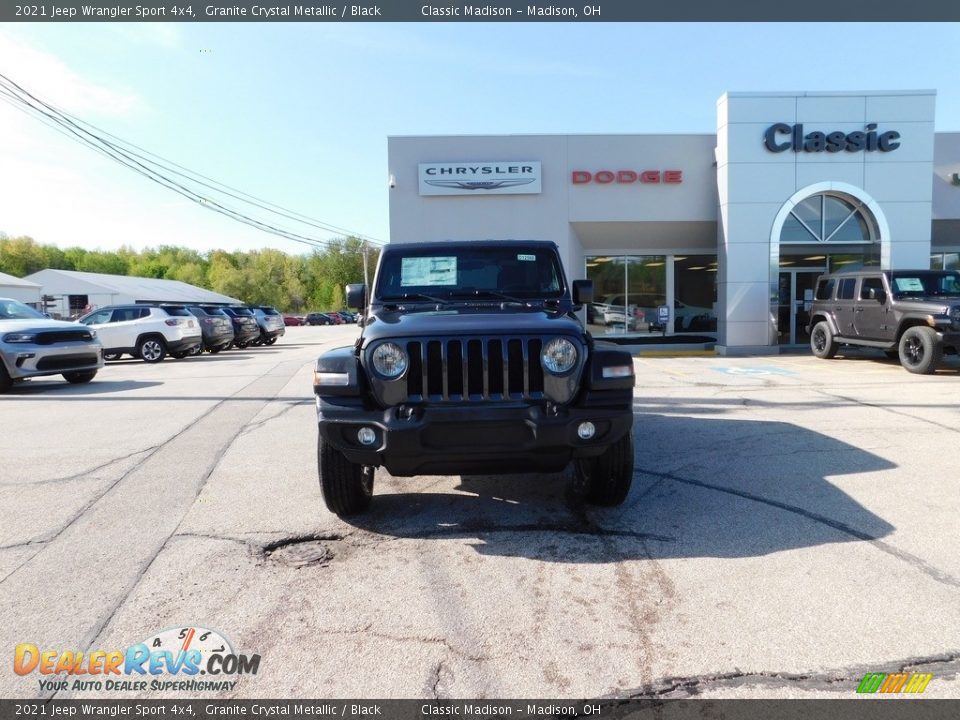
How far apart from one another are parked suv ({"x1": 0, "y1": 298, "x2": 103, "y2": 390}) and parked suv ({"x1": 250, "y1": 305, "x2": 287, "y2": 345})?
12.9 meters

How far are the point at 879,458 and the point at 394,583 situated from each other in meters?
4.58

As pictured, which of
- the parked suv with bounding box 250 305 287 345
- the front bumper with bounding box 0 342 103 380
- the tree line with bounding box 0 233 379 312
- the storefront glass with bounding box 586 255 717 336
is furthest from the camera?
the tree line with bounding box 0 233 379 312

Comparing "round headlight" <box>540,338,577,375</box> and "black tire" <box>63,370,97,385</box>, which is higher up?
"round headlight" <box>540,338,577,375</box>

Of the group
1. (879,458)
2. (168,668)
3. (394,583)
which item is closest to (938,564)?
(879,458)

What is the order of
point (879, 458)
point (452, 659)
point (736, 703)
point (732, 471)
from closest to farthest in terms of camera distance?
point (736, 703) < point (452, 659) < point (732, 471) < point (879, 458)

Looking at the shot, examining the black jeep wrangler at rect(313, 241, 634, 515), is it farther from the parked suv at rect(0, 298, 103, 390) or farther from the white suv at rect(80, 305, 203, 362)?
the white suv at rect(80, 305, 203, 362)

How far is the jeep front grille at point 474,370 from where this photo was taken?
3822 mm

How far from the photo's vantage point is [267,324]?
26.0 m

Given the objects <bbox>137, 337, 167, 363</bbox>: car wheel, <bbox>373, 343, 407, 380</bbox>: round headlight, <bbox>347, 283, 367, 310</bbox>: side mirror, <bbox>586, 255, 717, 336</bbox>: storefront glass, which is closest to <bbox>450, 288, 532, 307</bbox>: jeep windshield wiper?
<bbox>347, 283, 367, 310</bbox>: side mirror

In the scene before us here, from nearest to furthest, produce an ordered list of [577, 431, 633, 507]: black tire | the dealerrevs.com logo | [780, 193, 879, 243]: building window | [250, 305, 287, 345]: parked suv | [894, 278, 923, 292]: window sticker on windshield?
the dealerrevs.com logo < [577, 431, 633, 507]: black tire < [894, 278, 923, 292]: window sticker on windshield < [780, 193, 879, 243]: building window < [250, 305, 287, 345]: parked suv

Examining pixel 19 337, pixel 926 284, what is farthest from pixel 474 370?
pixel 926 284

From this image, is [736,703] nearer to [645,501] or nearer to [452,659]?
[452,659]

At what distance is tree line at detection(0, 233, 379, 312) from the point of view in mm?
92625

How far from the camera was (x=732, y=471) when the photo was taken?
5336 mm
